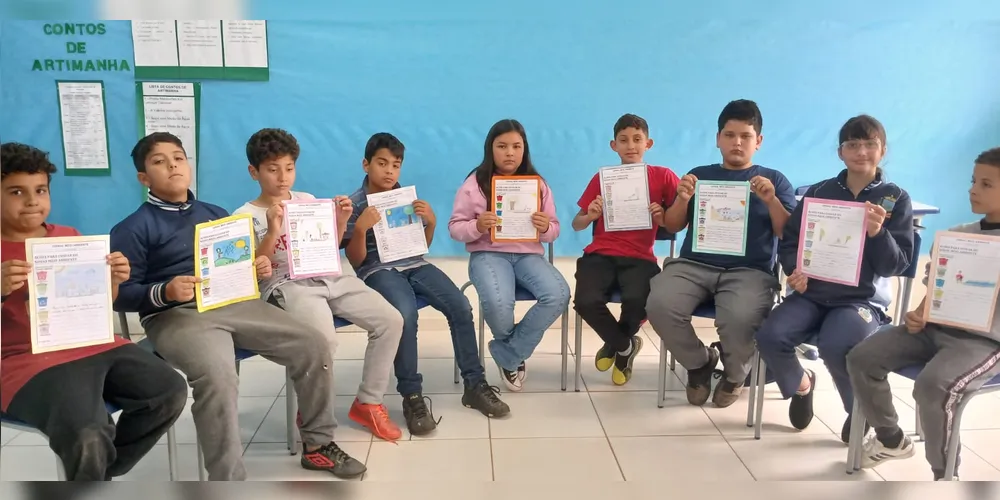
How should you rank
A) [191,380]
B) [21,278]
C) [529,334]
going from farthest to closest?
[529,334] < [191,380] < [21,278]

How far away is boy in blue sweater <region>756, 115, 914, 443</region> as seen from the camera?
1.93 m

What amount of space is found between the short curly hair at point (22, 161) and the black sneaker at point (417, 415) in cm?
142

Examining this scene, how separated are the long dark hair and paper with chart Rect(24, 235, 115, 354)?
1599 mm

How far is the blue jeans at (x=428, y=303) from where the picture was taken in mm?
2441

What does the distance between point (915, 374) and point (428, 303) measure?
165 cm

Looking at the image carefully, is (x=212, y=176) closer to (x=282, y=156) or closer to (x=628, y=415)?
(x=282, y=156)

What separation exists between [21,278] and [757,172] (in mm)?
2295

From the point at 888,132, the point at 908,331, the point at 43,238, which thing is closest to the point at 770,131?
the point at 888,132

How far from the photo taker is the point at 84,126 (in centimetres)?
237

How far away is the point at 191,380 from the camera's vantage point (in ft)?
5.82

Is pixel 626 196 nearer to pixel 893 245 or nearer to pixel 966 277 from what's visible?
pixel 893 245

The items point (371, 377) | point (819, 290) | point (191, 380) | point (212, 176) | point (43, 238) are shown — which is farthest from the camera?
point (212, 176)

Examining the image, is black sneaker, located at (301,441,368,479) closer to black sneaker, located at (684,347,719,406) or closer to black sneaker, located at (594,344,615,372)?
black sneaker, located at (594,344,615,372)

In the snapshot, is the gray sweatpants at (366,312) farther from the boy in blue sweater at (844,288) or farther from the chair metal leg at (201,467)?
the boy in blue sweater at (844,288)
